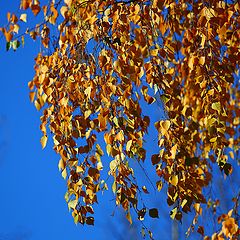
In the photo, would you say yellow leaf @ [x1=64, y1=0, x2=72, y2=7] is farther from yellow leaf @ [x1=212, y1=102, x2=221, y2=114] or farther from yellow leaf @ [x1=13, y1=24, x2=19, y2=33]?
yellow leaf @ [x1=212, y1=102, x2=221, y2=114]

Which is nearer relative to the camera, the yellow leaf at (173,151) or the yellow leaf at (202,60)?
the yellow leaf at (173,151)

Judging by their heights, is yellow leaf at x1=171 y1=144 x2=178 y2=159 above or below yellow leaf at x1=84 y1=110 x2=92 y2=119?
below

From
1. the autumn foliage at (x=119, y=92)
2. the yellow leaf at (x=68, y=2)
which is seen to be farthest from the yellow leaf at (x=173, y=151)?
the yellow leaf at (x=68, y=2)

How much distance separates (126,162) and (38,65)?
0.46m

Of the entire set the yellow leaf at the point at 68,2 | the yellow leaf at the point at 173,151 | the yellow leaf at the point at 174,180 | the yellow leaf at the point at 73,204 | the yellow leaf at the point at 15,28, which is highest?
the yellow leaf at the point at 15,28

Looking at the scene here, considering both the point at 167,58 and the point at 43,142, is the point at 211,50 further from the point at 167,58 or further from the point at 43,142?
the point at 43,142

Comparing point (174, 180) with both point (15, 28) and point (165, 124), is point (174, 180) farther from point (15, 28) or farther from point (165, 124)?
point (15, 28)

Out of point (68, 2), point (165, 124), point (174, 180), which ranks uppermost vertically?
point (68, 2)

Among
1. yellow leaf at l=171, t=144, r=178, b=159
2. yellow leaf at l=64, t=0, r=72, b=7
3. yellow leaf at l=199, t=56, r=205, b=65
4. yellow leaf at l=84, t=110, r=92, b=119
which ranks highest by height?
yellow leaf at l=64, t=0, r=72, b=7

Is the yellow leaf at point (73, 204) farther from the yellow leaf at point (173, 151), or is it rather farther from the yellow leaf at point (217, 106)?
the yellow leaf at point (217, 106)

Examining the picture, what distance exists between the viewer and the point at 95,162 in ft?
6.79

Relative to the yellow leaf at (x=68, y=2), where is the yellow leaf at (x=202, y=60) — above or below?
below

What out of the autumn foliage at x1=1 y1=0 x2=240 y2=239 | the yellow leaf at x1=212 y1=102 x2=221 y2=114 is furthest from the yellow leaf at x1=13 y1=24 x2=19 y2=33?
the yellow leaf at x1=212 y1=102 x2=221 y2=114

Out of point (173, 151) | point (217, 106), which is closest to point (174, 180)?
point (173, 151)
